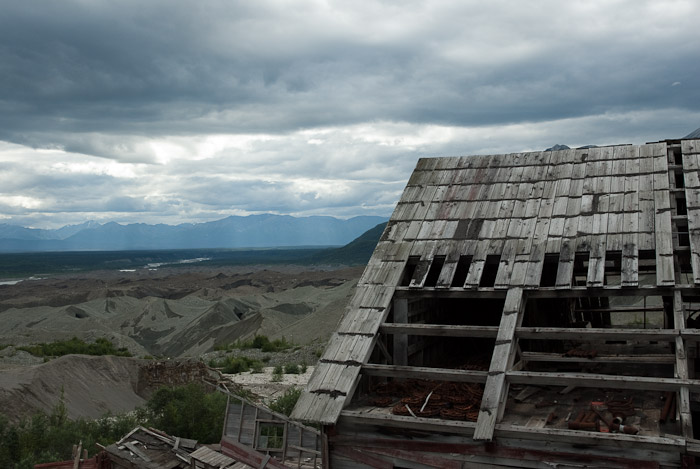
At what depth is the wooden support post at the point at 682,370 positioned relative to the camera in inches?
326

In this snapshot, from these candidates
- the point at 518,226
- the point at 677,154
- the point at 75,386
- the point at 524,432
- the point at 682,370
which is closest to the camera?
the point at 524,432

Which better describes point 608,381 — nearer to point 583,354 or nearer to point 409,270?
Answer: point 583,354

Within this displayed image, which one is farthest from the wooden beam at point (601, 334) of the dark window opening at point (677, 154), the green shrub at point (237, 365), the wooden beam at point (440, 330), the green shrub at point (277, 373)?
the green shrub at point (237, 365)

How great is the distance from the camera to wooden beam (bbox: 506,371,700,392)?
29.1 feet

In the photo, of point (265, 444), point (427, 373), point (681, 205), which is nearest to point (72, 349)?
point (265, 444)

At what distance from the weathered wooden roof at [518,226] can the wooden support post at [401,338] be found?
399 mm

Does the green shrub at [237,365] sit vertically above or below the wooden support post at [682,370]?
below

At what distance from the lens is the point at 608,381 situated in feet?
30.4

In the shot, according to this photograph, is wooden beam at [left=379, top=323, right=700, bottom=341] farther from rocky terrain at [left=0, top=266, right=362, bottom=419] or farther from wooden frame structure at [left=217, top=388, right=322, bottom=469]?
rocky terrain at [left=0, top=266, right=362, bottom=419]

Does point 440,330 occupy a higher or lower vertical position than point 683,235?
lower

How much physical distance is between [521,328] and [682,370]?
2.30 m

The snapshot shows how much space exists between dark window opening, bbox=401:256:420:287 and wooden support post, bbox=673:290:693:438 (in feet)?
14.3

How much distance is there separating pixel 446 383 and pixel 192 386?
1177 cm

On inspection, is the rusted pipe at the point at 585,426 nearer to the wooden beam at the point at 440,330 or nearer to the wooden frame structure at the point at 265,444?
the wooden beam at the point at 440,330
